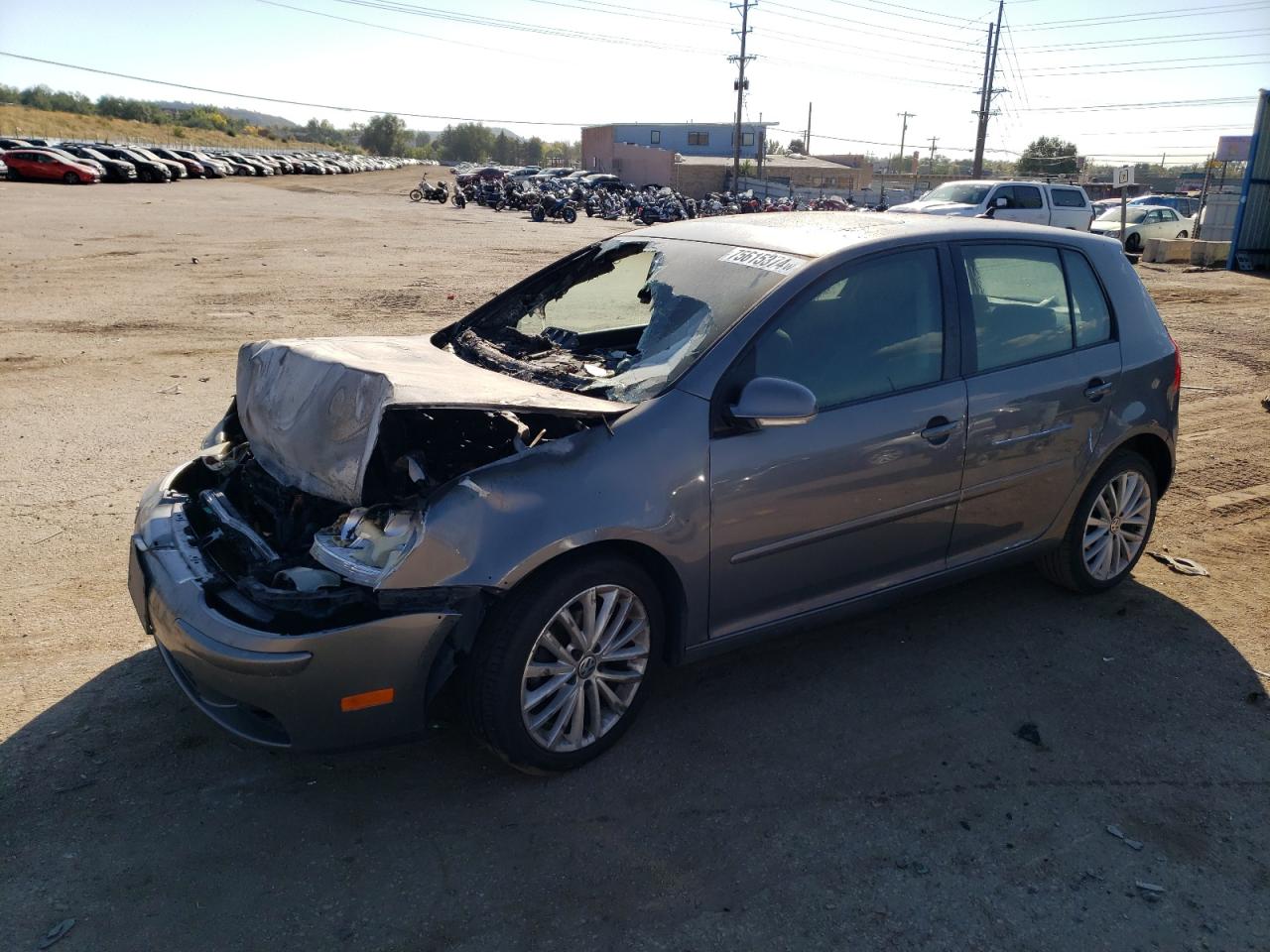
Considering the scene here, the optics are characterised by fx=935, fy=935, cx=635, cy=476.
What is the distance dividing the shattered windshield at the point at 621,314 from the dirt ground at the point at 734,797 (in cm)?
130

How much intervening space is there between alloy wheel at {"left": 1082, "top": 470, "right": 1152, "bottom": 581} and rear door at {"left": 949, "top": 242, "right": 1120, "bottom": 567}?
1.14 feet

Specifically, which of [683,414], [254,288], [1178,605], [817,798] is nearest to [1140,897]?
[817,798]

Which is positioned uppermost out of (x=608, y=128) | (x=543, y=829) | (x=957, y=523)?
(x=608, y=128)

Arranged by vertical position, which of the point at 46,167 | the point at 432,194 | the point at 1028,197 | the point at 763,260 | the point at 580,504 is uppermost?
the point at 46,167

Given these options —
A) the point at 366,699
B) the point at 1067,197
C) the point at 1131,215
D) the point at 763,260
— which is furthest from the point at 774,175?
the point at 366,699

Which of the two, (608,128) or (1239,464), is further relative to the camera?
(608,128)

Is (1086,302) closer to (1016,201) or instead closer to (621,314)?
(621,314)

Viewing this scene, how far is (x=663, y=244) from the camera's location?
4.13m

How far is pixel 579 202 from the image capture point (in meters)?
43.0

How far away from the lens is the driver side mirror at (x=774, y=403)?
312 centimetres

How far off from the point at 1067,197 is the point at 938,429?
22822mm

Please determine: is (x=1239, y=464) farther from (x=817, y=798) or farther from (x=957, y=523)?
(x=817, y=798)

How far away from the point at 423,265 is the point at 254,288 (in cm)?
447

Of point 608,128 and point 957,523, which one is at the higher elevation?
point 608,128
